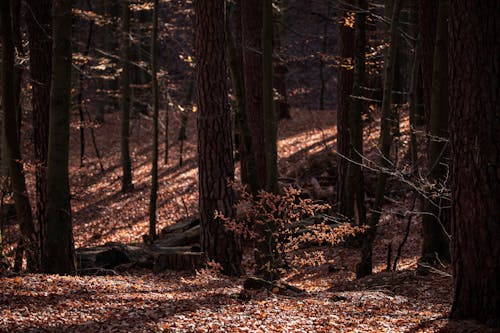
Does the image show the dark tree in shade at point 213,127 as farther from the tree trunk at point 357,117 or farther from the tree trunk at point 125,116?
the tree trunk at point 125,116

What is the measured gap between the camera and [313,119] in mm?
24641

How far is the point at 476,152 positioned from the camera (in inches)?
231

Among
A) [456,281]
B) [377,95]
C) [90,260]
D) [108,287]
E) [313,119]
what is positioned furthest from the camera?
[313,119]

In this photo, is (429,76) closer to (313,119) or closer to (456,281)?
(456,281)

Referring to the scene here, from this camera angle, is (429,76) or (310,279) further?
(310,279)

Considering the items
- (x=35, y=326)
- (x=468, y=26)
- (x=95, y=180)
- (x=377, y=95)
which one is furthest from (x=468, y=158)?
(x=95, y=180)

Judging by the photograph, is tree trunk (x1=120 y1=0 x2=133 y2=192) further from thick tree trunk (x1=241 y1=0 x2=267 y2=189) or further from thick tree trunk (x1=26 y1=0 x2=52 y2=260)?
thick tree trunk (x1=26 y1=0 x2=52 y2=260)

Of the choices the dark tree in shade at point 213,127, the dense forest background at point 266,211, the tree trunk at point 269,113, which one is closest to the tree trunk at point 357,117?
the dense forest background at point 266,211

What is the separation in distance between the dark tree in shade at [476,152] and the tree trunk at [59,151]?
539cm

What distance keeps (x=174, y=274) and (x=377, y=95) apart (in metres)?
13.7

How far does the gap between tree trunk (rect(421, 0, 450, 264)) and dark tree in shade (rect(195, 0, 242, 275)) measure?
10.8 feet

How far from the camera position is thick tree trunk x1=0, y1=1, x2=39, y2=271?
917cm

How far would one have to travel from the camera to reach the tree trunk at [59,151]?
8.46 m

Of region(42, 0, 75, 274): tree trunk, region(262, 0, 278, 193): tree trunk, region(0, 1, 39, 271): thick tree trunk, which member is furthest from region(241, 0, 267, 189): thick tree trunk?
region(42, 0, 75, 274): tree trunk
